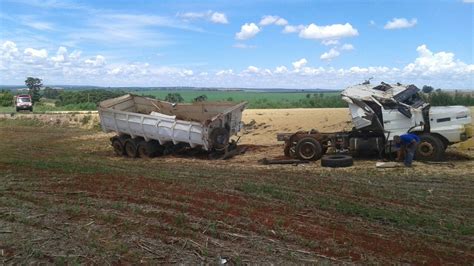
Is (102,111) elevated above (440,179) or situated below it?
above

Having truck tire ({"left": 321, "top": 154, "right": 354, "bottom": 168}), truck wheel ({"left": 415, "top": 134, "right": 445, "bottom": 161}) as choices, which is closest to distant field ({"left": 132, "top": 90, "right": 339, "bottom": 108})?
truck tire ({"left": 321, "top": 154, "right": 354, "bottom": 168})

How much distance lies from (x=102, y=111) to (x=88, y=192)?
9809mm

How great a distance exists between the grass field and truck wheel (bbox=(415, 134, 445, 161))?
2.54 ft

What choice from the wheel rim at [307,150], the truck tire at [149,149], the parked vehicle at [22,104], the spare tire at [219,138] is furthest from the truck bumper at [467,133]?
the parked vehicle at [22,104]

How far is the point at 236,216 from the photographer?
28.6 feet

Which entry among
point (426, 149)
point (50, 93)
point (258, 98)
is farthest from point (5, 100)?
point (426, 149)

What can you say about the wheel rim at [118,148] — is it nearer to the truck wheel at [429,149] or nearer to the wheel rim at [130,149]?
the wheel rim at [130,149]

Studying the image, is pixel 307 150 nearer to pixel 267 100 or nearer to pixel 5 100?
pixel 267 100

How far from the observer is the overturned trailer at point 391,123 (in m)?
15.5

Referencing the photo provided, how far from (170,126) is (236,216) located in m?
10.2

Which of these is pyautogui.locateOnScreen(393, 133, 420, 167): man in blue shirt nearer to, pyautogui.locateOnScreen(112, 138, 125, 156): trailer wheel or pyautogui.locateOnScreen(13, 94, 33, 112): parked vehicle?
pyautogui.locateOnScreen(112, 138, 125, 156): trailer wheel

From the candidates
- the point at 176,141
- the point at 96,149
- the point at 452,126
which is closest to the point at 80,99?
the point at 96,149

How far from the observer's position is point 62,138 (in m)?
29.1

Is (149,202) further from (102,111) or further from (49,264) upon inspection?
(102,111)
